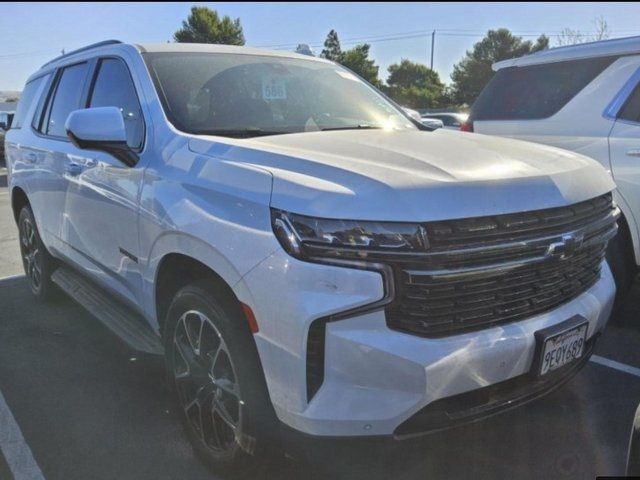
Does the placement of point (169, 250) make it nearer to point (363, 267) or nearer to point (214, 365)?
point (214, 365)

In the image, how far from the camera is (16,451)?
9.52 feet

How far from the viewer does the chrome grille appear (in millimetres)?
1987

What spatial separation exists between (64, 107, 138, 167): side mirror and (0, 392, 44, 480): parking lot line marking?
4.89 feet

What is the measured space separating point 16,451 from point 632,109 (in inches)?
176

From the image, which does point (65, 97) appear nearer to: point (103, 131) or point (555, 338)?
point (103, 131)

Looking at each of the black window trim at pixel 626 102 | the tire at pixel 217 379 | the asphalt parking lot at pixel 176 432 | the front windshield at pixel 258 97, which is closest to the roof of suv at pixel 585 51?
the black window trim at pixel 626 102

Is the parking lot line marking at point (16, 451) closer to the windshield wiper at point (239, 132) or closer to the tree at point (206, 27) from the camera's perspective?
the windshield wiper at point (239, 132)

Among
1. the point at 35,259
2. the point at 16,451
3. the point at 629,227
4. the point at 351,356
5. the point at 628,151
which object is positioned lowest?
the point at 16,451

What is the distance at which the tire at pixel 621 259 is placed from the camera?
164 inches

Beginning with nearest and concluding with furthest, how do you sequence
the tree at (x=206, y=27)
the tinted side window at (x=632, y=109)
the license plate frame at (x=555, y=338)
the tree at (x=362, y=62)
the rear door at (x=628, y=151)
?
1. the license plate frame at (x=555, y=338)
2. the rear door at (x=628, y=151)
3. the tinted side window at (x=632, y=109)
4. the tree at (x=206, y=27)
5. the tree at (x=362, y=62)

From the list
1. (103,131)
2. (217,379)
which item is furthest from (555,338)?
(103,131)

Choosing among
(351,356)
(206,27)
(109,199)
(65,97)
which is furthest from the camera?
(206,27)

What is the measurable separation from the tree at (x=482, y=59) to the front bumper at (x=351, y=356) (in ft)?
213

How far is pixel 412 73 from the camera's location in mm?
80312
